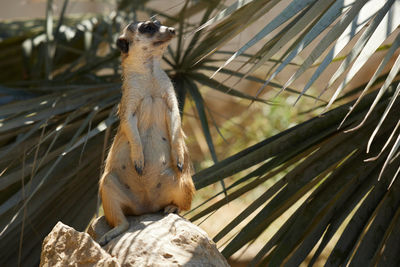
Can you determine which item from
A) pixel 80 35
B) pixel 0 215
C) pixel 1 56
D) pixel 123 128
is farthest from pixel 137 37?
pixel 1 56

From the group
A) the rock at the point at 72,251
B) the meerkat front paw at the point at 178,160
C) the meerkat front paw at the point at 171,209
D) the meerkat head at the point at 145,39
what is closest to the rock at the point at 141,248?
the rock at the point at 72,251

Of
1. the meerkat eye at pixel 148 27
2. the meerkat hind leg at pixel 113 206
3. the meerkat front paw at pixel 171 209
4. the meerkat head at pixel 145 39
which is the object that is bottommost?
the meerkat front paw at pixel 171 209

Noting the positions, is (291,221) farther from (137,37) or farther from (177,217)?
(137,37)

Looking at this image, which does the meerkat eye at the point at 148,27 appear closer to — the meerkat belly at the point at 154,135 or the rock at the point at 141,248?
the meerkat belly at the point at 154,135

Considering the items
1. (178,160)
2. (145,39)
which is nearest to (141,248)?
(178,160)

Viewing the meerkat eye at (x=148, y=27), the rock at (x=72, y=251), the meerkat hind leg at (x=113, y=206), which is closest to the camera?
the rock at (x=72, y=251)

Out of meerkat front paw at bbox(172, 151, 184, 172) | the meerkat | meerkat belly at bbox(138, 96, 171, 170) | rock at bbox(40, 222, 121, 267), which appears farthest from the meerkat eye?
rock at bbox(40, 222, 121, 267)

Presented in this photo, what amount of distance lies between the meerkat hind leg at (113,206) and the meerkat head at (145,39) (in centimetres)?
61

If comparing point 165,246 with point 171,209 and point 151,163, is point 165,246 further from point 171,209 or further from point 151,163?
point 151,163

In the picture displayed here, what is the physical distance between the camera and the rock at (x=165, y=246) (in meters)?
2.54

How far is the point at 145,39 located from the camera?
3193 millimetres

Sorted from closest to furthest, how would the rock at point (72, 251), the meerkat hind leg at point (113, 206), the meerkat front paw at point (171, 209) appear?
1. the rock at point (72, 251)
2. the meerkat hind leg at point (113, 206)
3. the meerkat front paw at point (171, 209)

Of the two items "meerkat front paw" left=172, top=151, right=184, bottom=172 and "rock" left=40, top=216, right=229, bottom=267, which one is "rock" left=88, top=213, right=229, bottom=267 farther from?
"meerkat front paw" left=172, top=151, right=184, bottom=172

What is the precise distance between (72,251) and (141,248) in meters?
0.26
